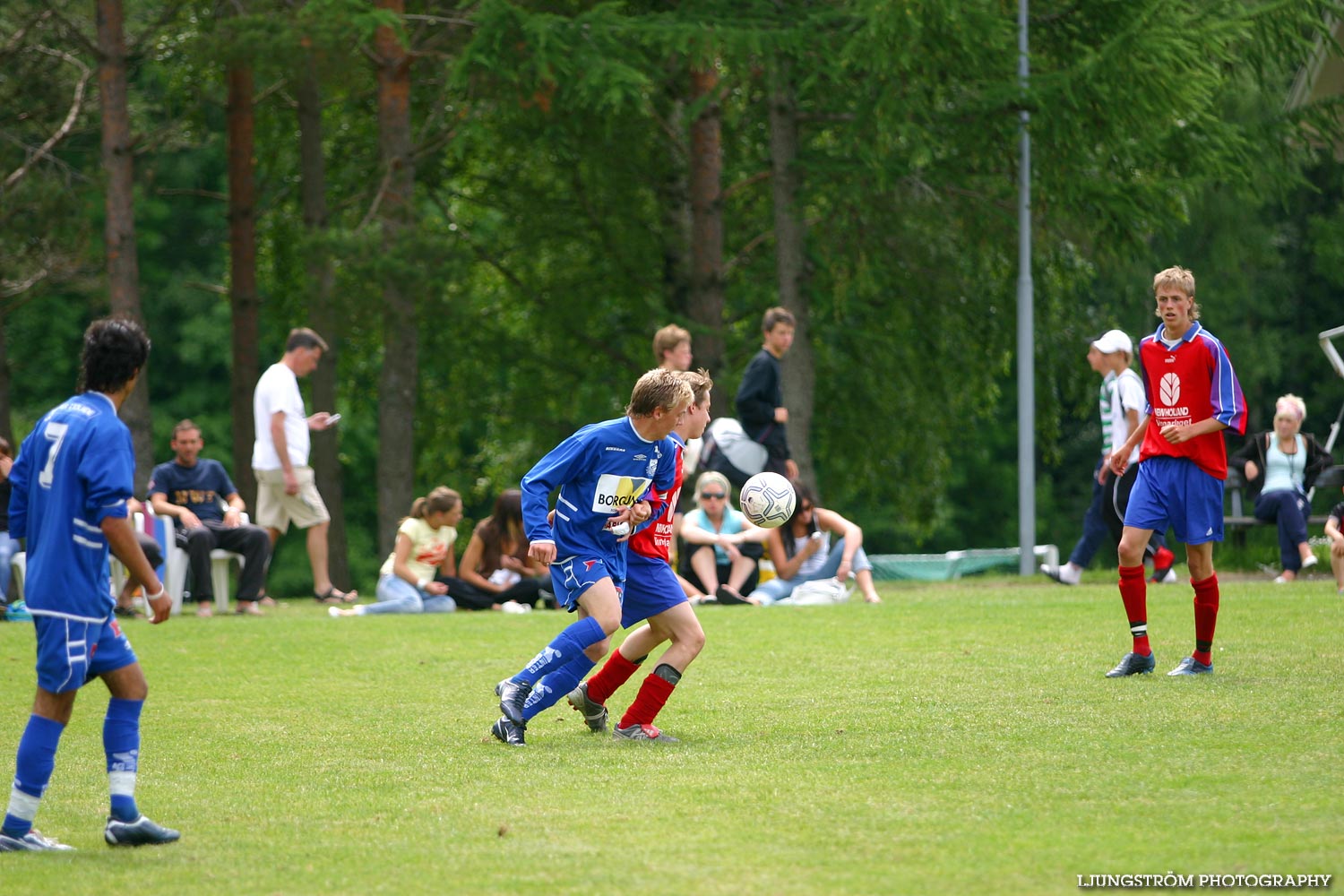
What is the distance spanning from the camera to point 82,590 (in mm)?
5234

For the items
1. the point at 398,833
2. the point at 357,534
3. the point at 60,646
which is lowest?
the point at 357,534

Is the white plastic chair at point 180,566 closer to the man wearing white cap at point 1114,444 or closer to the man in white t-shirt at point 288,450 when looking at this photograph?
the man in white t-shirt at point 288,450

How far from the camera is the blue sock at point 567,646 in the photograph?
23.0 feet

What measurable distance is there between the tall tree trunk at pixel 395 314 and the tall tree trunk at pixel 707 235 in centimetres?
406

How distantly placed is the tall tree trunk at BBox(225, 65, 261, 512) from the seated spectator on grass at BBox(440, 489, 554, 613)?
35.0ft

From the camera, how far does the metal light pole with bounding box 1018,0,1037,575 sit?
55.4ft

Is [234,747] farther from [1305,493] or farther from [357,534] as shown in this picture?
[357,534]

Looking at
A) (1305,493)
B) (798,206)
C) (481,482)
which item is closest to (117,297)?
(798,206)

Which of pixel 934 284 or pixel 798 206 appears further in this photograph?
pixel 934 284

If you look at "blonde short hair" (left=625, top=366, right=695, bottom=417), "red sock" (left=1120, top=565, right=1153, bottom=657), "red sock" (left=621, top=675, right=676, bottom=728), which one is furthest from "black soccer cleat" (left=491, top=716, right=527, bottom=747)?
"red sock" (left=1120, top=565, right=1153, bottom=657)

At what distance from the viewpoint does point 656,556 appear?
740 cm

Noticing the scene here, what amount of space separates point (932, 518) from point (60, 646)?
2435 cm

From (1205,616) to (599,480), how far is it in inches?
138

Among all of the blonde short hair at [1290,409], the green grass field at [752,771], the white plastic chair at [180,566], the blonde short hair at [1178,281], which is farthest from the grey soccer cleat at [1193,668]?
the white plastic chair at [180,566]
